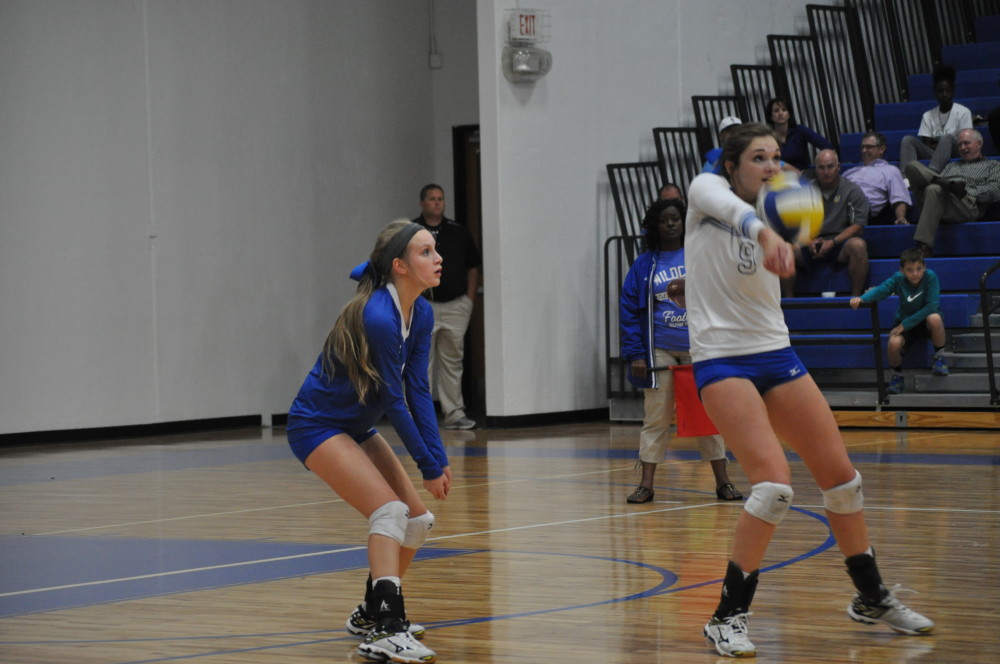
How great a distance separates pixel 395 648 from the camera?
178 inches

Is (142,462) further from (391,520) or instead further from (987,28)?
(987,28)

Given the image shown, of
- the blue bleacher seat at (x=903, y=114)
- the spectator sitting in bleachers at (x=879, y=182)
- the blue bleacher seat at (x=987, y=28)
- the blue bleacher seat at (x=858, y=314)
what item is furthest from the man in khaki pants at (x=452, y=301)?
the blue bleacher seat at (x=987, y=28)

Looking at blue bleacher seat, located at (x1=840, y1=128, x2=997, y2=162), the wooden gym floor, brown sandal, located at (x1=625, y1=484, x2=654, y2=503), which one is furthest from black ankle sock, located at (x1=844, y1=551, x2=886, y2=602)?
blue bleacher seat, located at (x1=840, y1=128, x2=997, y2=162)

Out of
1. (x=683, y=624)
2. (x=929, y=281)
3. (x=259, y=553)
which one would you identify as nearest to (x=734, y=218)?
(x=683, y=624)

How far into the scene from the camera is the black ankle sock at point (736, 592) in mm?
4629

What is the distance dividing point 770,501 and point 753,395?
34 centimetres

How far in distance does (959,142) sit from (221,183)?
717 centimetres

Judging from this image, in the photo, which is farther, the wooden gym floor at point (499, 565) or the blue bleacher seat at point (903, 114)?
the blue bleacher seat at point (903, 114)

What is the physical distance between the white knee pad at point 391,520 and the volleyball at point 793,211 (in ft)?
4.91

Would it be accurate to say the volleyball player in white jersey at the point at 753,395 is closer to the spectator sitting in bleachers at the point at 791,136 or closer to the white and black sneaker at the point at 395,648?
the white and black sneaker at the point at 395,648

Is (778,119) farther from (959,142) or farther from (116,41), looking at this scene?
(116,41)

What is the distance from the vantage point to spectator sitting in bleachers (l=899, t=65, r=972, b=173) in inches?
562

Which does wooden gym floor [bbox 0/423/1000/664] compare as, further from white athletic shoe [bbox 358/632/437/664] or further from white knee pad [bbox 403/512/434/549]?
white knee pad [bbox 403/512/434/549]

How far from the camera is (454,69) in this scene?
16.7 metres
